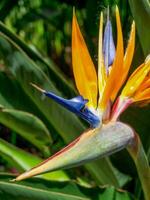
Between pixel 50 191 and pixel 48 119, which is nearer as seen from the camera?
pixel 50 191

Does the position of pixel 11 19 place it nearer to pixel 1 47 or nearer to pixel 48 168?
pixel 1 47

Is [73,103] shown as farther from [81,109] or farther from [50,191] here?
[50,191]

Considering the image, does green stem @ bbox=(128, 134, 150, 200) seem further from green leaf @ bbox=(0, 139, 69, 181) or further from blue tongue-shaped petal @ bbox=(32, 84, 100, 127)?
green leaf @ bbox=(0, 139, 69, 181)

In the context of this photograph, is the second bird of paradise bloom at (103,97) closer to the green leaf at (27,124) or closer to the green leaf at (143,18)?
the green leaf at (143,18)

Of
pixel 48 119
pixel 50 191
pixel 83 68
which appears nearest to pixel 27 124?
pixel 48 119

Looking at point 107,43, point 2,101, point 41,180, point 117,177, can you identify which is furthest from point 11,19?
point 107,43

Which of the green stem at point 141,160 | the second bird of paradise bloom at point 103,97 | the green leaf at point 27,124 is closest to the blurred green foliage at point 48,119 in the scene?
the green leaf at point 27,124

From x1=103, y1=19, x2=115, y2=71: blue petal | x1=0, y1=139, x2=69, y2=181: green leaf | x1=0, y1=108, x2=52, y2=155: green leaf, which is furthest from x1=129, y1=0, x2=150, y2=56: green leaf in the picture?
x1=0, y1=139, x2=69, y2=181: green leaf
